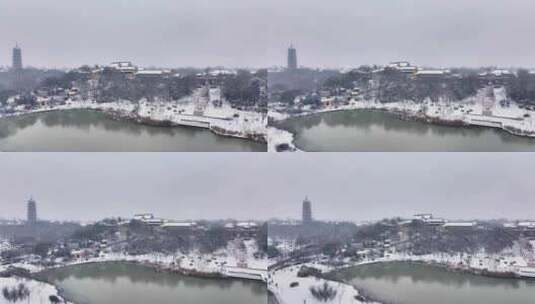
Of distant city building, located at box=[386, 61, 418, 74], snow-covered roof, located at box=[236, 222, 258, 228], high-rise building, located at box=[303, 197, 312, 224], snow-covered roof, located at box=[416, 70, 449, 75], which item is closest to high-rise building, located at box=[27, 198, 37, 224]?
snow-covered roof, located at box=[236, 222, 258, 228]

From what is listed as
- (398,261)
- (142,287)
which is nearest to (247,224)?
(142,287)

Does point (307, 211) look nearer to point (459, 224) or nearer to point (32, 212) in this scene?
point (459, 224)

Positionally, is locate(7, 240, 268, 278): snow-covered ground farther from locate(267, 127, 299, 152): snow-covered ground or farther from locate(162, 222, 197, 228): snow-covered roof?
locate(267, 127, 299, 152): snow-covered ground

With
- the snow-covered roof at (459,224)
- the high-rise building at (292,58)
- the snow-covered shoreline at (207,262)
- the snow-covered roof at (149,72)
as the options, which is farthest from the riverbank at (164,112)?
the snow-covered roof at (459,224)

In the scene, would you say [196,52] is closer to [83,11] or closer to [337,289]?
[83,11]

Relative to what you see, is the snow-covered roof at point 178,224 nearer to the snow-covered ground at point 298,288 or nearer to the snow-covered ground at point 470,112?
the snow-covered ground at point 298,288
